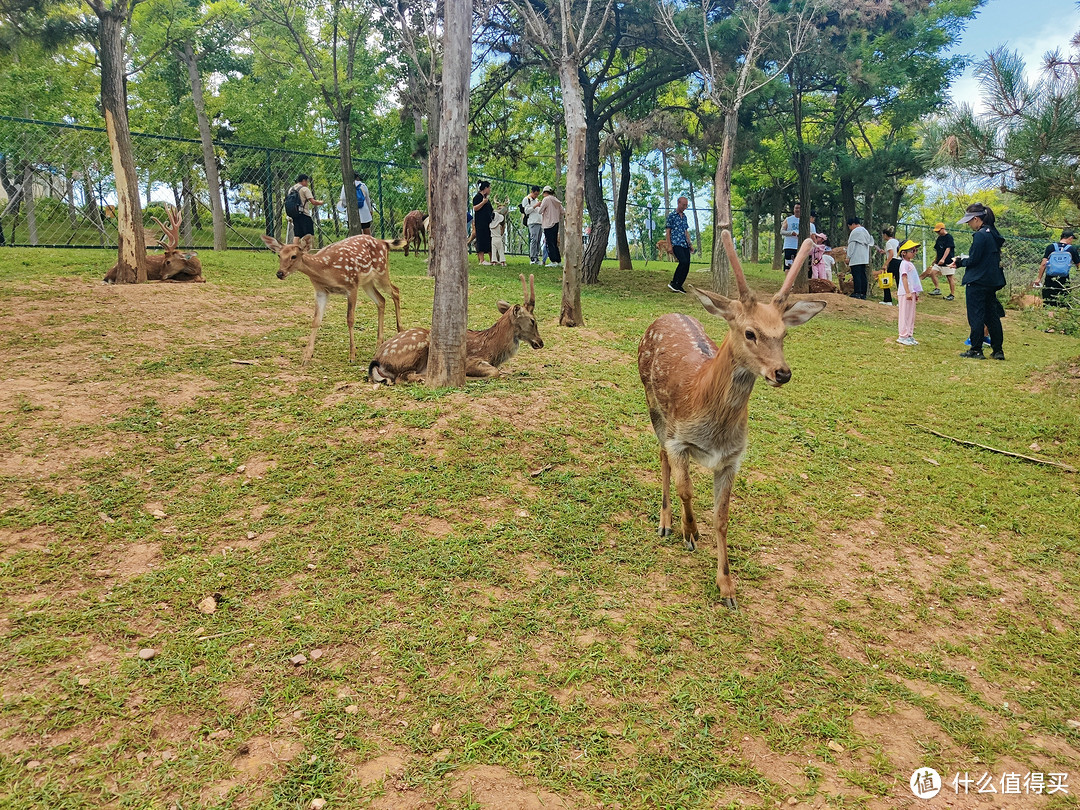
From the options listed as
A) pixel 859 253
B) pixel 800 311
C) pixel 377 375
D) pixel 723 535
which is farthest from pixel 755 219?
pixel 723 535

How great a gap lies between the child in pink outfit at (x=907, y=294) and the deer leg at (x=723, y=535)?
924cm

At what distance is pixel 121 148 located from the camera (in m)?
10.1

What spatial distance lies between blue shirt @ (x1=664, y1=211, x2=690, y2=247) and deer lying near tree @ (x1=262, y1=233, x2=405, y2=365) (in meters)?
7.98

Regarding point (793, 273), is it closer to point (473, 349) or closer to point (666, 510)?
point (666, 510)

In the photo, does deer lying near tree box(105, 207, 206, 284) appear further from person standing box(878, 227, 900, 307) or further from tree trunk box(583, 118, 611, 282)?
person standing box(878, 227, 900, 307)

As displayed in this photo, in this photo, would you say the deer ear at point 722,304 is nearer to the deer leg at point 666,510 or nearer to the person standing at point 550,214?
the deer leg at point 666,510

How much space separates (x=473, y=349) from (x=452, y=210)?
5.14ft

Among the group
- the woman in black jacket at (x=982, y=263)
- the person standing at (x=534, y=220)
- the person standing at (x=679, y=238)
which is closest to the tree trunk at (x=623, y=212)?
the person standing at (x=534, y=220)

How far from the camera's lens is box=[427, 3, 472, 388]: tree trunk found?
6.00m

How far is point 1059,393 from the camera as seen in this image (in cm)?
755

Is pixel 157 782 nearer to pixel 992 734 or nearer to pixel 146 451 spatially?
pixel 146 451

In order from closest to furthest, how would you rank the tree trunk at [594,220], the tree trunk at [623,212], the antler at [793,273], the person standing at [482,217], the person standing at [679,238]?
the antler at [793,273], the person standing at [679,238], the person standing at [482,217], the tree trunk at [594,220], the tree trunk at [623,212]

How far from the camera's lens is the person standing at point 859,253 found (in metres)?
16.6

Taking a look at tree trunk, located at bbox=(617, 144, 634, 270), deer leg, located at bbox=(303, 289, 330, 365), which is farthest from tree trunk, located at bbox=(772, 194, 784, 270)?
deer leg, located at bbox=(303, 289, 330, 365)
